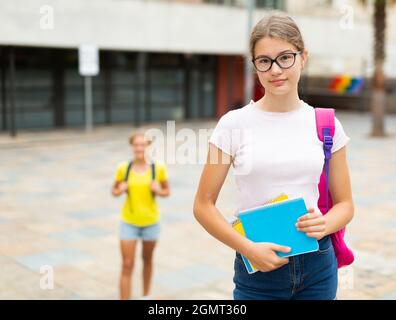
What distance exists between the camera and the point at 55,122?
22.9 m

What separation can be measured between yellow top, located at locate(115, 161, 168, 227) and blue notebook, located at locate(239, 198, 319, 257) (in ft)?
11.1

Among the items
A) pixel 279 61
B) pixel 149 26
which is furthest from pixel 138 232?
pixel 149 26

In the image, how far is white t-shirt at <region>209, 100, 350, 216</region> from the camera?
2.38 meters

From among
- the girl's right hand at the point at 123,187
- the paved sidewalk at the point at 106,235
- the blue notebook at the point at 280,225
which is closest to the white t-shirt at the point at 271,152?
the blue notebook at the point at 280,225

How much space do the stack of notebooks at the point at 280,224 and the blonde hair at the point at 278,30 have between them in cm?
63

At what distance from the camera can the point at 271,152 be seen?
2373 mm

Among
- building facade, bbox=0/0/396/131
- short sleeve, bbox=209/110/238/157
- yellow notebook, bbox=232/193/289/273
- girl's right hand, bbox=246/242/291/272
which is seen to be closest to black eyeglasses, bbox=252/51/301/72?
short sleeve, bbox=209/110/238/157

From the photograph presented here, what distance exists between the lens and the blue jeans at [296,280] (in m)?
2.46

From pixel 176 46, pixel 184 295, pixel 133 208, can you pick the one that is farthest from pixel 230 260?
pixel 176 46

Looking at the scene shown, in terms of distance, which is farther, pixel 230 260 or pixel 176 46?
pixel 176 46

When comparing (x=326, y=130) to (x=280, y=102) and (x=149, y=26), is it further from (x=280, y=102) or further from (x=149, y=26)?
(x=149, y=26)

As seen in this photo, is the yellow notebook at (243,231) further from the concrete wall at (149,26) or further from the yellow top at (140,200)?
the concrete wall at (149,26)
